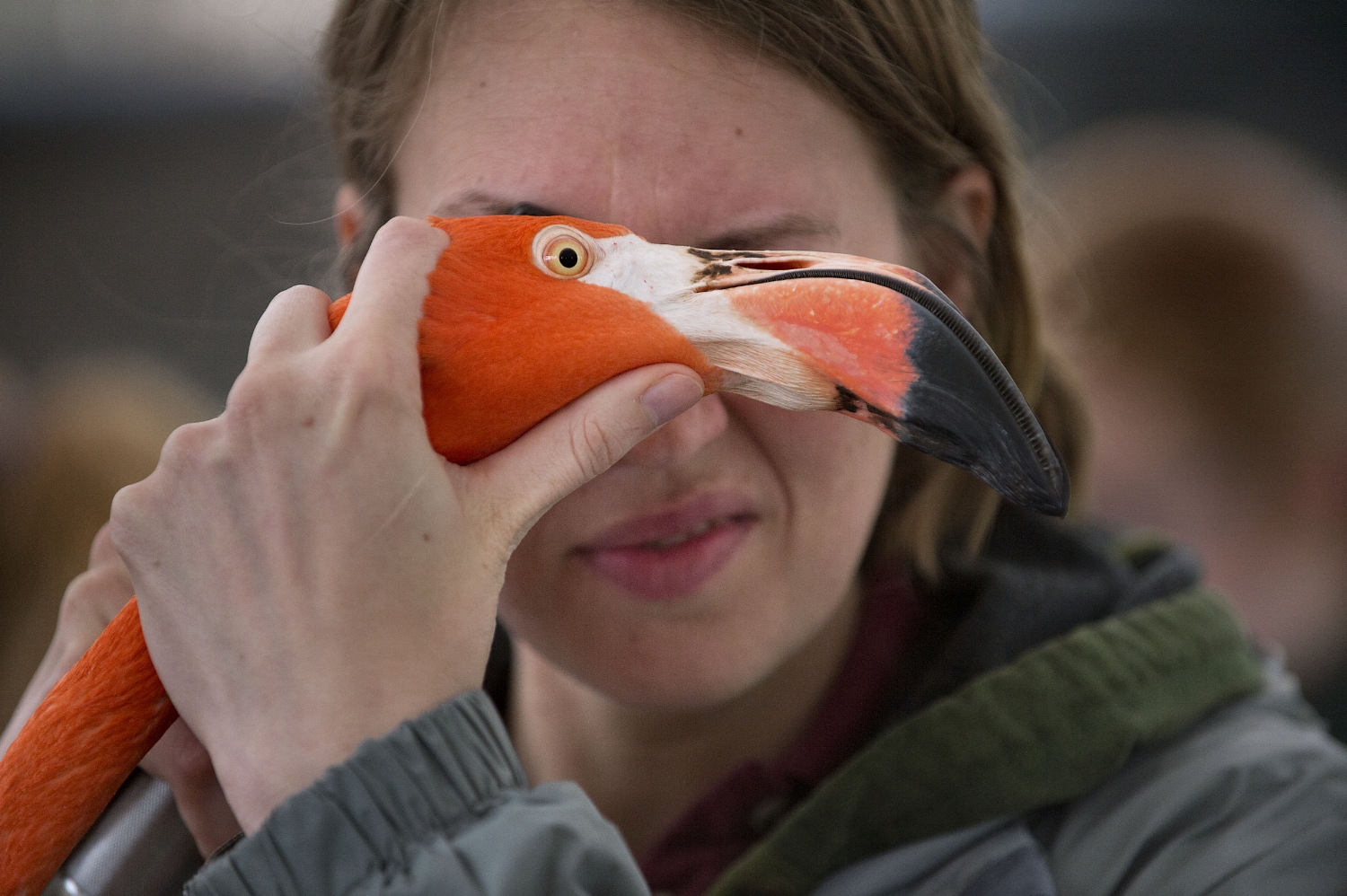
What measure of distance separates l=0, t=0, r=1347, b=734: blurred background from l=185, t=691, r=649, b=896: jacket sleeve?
1.11 metres

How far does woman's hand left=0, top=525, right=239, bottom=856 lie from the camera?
0.78 m

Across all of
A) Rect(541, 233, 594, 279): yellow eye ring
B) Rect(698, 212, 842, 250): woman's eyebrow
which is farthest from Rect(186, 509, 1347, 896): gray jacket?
Rect(541, 233, 594, 279): yellow eye ring

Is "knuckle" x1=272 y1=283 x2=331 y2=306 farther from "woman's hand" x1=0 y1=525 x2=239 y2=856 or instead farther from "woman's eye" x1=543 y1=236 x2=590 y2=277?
"woman's hand" x1=0 y1=525 x2=239 y2=856

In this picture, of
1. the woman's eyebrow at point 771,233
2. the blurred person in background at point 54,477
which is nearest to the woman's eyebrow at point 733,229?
the woman's eyebrow at point 771,233

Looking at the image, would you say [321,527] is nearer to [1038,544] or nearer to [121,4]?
[1038,544]

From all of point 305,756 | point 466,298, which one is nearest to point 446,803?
point 305,756

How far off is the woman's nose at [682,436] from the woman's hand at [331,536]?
140 millimetres

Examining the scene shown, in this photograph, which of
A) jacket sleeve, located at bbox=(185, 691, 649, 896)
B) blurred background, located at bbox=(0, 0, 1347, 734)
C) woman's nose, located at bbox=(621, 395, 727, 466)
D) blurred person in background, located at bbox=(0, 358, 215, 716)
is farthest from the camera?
blurred background, located at bbox=(0, 0, 1347, 734)

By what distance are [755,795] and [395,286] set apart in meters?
0.78

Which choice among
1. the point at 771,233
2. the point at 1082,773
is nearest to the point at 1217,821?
the point at 1082,773

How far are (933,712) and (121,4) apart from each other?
9.47ft

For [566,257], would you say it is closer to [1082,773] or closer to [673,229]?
[673,229]

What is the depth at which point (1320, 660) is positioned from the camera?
2609 mm

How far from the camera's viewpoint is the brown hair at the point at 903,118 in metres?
0.98
